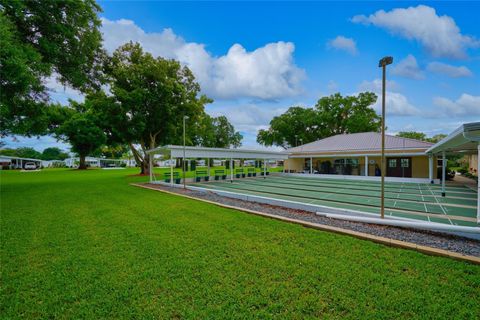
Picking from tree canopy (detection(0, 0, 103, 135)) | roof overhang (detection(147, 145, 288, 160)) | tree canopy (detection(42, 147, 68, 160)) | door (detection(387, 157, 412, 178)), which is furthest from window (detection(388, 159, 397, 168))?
tree canopy (detection(42, 147, 68, 160))

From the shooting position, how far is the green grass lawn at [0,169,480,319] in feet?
8.25

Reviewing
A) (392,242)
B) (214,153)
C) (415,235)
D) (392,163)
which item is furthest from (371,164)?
(392,242)

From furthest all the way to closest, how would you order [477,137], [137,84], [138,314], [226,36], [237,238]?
[137,84] < [226,36] < [477,137] < [237,238] < [138,314]

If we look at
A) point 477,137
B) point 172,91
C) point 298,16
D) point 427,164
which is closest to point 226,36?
point 298,16

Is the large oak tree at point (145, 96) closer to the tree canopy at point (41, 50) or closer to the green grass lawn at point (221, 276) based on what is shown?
the tree canopy at point (41, 50)

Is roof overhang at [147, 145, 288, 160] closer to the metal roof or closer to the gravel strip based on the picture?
the metal roof

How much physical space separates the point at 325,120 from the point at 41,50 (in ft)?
119

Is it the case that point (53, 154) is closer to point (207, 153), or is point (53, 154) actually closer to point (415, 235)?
point (207, 153)

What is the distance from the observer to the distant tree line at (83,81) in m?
9.11

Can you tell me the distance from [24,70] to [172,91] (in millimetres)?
13399

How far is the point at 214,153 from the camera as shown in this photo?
1758cm

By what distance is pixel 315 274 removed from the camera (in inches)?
128

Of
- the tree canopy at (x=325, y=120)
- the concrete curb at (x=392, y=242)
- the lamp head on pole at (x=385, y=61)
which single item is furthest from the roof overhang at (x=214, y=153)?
the tree canopy at (x=325, y=120)

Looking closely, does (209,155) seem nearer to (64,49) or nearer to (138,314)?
(64,49)
